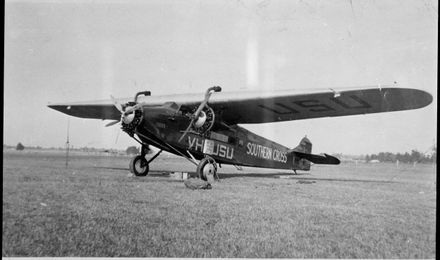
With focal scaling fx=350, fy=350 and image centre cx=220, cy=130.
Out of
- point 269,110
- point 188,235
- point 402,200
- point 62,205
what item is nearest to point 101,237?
point 188,235

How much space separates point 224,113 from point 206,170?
2020mm

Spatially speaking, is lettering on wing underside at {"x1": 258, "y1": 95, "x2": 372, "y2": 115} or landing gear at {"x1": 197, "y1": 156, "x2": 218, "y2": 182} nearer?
lettering on wing underside at {"x1": 258, "y1": 95, "x2": 372, "y2": 115}

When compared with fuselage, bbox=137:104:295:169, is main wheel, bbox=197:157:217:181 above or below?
below

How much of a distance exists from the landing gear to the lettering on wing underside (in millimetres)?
2332

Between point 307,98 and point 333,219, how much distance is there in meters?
4.92

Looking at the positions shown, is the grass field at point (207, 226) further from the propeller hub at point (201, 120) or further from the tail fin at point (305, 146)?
the tail fin at point (305, 146)

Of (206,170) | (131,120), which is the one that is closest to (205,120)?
(206,170)

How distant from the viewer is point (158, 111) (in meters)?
9.58

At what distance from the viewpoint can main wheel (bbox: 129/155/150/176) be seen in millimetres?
10914

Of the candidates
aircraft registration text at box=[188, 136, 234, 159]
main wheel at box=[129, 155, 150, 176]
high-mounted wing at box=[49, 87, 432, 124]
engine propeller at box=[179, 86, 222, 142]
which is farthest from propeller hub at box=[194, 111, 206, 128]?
main wheel at box=[129, 155, 150, 176]

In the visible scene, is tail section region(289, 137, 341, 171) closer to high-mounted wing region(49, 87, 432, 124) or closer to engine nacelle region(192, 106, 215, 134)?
high-mounted wing region(49, 87, 432, 124)

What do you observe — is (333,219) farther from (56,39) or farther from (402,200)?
(56,39)

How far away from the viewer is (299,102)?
984 centimetres

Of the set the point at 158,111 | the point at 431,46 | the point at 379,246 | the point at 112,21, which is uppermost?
the point at 112,21
